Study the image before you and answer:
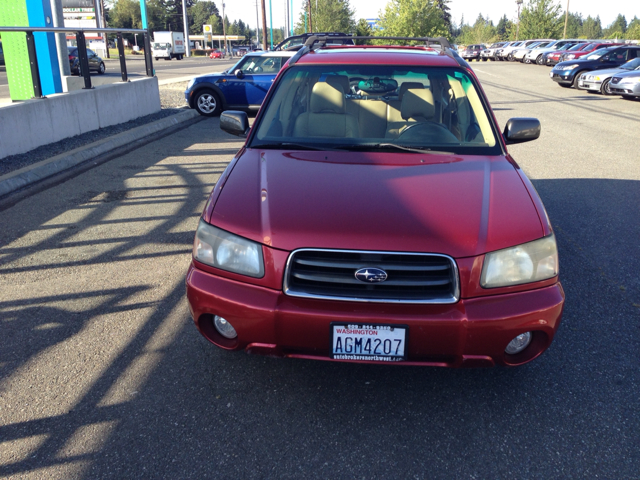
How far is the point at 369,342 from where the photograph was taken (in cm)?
258

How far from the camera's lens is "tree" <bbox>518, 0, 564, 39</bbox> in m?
62.2

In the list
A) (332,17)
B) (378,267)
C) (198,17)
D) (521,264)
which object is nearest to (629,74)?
(521,264)

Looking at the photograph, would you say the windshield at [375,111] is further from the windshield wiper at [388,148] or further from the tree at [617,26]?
the tree at [617,26]

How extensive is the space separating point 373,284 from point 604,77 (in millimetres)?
19948

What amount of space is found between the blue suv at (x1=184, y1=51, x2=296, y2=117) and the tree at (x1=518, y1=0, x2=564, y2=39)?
58.2m

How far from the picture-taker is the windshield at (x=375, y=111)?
3.74m

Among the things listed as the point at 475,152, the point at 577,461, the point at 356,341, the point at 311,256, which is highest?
the point at 475,152

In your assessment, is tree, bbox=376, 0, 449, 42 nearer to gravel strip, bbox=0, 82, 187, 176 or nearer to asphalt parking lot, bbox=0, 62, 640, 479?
gravel strip, bbox=0, 82, 187, 176

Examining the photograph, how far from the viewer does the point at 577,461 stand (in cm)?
246

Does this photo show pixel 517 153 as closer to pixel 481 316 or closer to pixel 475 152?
pixel 475 152

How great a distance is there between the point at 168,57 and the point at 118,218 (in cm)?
6466

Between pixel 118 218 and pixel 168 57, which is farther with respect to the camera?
pixel 168 57

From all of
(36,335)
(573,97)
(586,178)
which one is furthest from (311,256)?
(573,97)

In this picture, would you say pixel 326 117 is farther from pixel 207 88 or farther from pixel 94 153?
pixel 207 88
